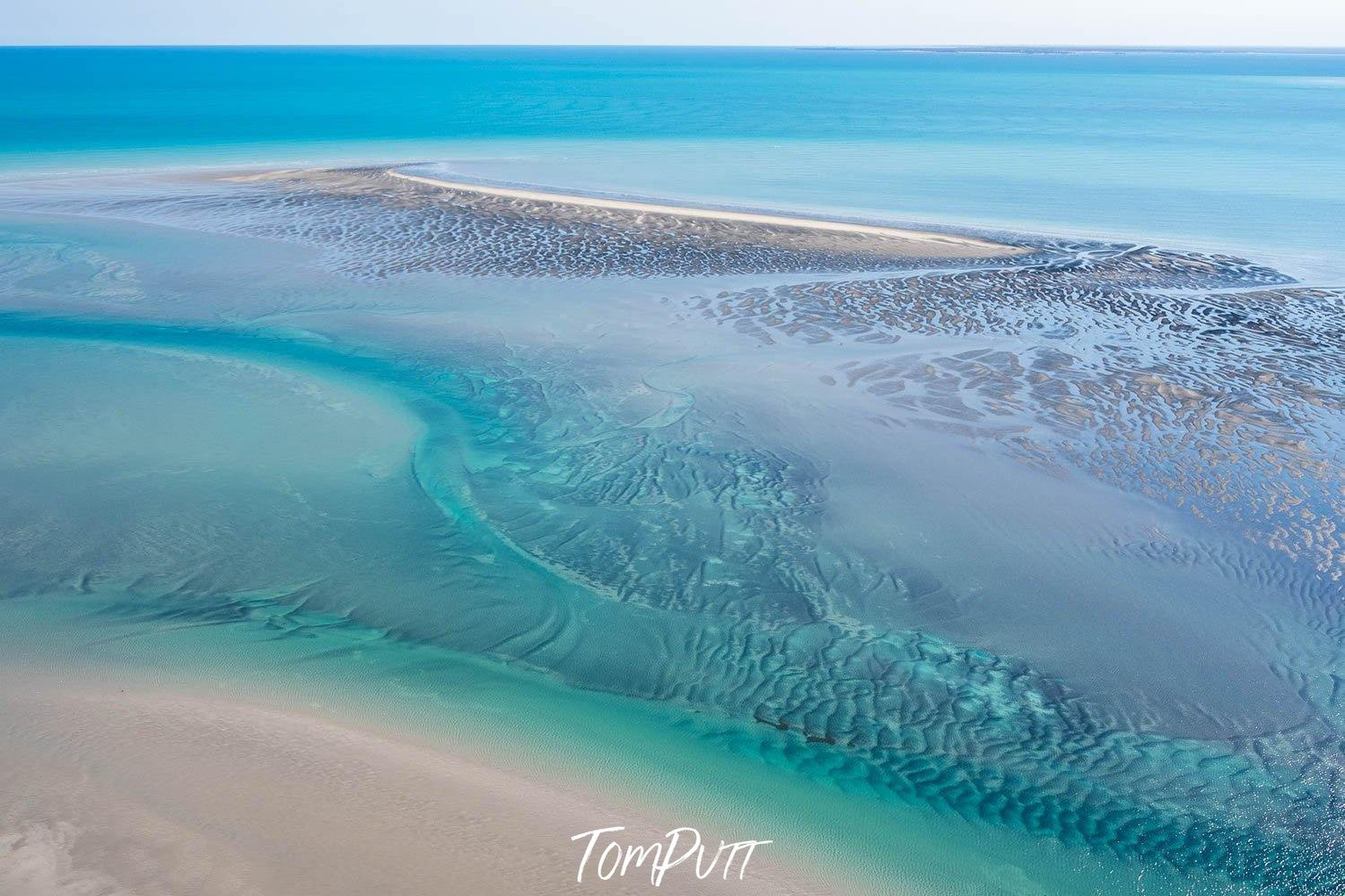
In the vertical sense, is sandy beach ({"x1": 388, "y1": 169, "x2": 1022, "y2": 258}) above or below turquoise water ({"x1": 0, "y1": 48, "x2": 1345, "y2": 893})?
above

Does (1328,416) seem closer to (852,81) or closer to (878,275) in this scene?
(878,275)

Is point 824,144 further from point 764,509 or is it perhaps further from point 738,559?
point 738,559

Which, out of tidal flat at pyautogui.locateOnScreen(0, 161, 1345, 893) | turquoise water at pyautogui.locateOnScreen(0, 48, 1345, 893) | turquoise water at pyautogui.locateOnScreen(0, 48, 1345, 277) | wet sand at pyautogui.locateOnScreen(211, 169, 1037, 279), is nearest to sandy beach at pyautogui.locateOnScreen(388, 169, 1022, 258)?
wet sand at pyautogui.locateOnScreen(211, 169, 1037, 279)
